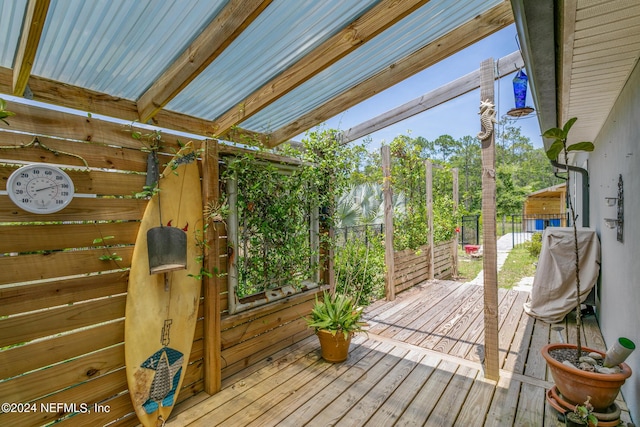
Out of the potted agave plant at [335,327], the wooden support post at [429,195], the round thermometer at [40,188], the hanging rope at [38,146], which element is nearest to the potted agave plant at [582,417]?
the potted agave plant at [335,327]

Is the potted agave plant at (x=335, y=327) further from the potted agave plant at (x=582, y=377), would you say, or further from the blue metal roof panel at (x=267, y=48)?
the blue metal roof panel at (x=267, y=48)

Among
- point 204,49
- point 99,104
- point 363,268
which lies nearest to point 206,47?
point 204,49

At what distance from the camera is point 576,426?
163 centimetres

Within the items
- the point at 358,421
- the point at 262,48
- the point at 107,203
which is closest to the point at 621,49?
the point at 262,48

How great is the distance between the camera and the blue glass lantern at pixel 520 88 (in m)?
2.58

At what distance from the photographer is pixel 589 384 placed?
5.42ft

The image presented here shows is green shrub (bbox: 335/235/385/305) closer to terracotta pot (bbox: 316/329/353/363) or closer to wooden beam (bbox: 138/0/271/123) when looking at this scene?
terracotta pot (bbox: 316/329/353/363)

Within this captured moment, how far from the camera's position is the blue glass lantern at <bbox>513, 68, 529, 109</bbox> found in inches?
102

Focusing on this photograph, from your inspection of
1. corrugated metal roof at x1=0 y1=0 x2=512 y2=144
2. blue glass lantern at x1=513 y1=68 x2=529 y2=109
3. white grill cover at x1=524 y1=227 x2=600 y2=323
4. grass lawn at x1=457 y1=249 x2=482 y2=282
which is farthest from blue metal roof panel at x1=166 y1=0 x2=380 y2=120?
grass lawn at x1=457 y1=249 x2=482 y2=282

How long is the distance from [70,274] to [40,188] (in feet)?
1.59

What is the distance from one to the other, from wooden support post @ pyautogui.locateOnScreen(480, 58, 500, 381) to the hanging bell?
216 centimetres

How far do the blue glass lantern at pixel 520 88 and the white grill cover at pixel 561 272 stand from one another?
163cm

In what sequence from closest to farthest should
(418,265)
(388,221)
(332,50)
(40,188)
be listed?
1. (40,188)
2. (332,50)
3. (388,221)
4. (418,265)

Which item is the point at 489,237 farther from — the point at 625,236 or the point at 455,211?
the point at 455,211
